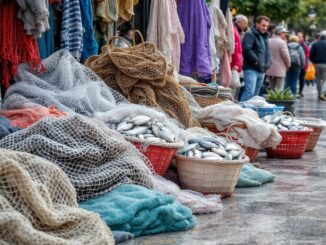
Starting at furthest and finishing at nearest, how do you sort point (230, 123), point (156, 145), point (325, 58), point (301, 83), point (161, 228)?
point (301, 83) → point (325, 58) → point (230, 123) → point (156, 145) → point (161, 228)

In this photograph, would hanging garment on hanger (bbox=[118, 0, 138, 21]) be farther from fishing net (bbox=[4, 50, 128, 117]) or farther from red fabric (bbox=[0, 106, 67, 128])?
red fabric (bbox=[0, 106, 67, 128])

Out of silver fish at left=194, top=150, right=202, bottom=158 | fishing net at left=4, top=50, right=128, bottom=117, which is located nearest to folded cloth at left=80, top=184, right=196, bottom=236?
silver fish at left=194, top=150, right=202, bottom=158

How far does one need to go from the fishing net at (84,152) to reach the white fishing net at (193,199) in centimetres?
33

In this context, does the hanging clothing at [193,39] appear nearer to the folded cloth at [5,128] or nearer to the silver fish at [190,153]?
the silver fish at [190,153]

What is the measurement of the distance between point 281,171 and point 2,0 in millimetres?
3799

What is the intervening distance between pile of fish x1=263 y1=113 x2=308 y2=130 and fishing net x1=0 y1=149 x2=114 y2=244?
5348 mm

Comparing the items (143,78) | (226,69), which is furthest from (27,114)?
(226,69)

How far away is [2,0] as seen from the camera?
725 centimetres

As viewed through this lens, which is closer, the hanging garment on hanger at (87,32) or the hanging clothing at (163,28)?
the hanging garment on hanger at (87,32)

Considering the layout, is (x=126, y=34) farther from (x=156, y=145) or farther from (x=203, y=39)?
(x=156, y=145)

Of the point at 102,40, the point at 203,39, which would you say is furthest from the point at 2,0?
the point at 203,39

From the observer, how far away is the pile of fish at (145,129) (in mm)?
7109

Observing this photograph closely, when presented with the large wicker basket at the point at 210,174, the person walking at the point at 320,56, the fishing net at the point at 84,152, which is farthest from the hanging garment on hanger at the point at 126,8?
the person walking at the point at 320,56

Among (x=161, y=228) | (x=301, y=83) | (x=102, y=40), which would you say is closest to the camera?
(x=161, y=228)
